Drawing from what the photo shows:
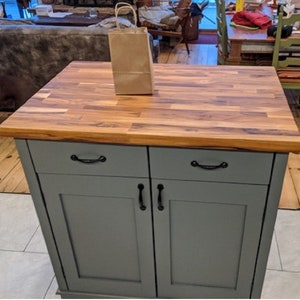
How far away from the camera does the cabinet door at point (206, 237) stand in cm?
113

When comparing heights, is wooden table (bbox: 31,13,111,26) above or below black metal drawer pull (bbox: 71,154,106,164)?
below

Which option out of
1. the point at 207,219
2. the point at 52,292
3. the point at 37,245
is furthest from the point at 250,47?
the point at 52,292

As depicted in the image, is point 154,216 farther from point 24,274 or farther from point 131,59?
point 24,274

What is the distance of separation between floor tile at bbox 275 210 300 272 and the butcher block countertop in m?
0.97

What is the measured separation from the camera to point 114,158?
3.63ft

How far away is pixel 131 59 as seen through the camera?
3.84 ft

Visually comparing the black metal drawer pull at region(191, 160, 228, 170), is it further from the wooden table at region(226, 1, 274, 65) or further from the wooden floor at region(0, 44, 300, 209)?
the wooden table at region(226, 1, 274, 65)

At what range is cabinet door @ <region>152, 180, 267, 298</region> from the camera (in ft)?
3.72

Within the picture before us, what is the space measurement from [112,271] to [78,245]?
195 mm

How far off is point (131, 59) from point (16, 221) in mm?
1413

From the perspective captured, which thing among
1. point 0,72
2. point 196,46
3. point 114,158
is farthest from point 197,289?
point 196,46

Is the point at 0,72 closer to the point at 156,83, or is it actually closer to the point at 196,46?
the point at 156,83

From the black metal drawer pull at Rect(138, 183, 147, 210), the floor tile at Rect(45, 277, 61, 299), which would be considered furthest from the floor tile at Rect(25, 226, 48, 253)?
the black metal drawer pull at Rect(138, 183, 147, 210)

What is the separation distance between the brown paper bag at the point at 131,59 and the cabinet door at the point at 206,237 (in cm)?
38
